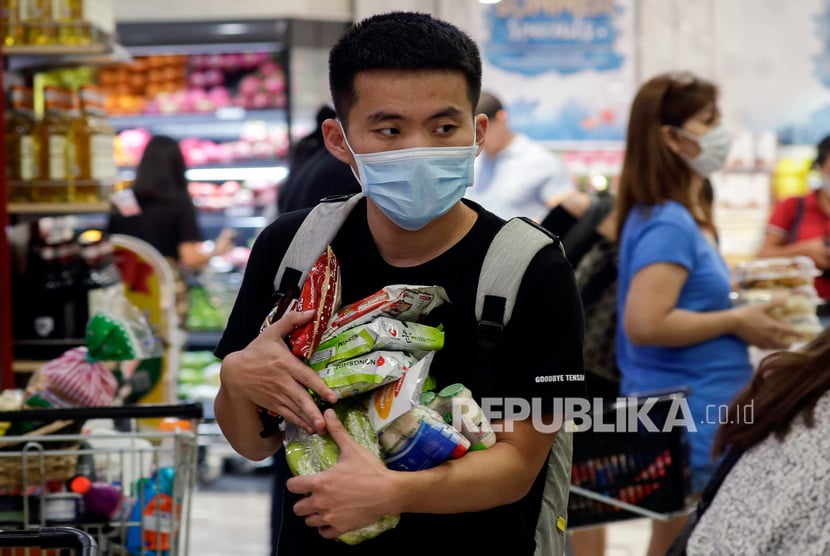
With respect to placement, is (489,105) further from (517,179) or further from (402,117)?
(402,117)

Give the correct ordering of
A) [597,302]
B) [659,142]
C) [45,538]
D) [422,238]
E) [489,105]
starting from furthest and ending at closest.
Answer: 1. [489,105]
2. [597,302]
3. [659,142]
4. [422,238]
5. [45,538]

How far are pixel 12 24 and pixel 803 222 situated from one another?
12.2ft

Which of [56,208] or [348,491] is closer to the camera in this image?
[348,491]

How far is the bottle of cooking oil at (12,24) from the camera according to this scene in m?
3.81

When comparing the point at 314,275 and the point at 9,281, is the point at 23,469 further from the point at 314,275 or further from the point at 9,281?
the point at 9,281

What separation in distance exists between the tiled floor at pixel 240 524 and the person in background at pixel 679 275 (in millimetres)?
1286

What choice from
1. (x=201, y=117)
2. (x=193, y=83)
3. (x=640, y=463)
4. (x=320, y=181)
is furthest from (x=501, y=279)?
(x=193, y=83)

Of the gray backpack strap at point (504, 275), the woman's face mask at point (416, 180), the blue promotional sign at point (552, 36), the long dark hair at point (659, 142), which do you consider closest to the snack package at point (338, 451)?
the gray backpack strap at point (504, 275)

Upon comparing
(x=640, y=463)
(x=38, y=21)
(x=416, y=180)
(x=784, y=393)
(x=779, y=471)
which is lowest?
(x=640, y=463)

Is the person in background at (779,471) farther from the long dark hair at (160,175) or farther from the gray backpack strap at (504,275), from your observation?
the long dark hair at (160,175)

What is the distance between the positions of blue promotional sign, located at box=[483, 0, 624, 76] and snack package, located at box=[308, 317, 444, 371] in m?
6.07

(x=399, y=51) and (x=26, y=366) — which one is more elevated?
(x=399, y=51)

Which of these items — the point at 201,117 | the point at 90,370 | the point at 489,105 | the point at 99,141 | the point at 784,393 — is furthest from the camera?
the point at 201,117

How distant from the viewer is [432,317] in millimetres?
1632
